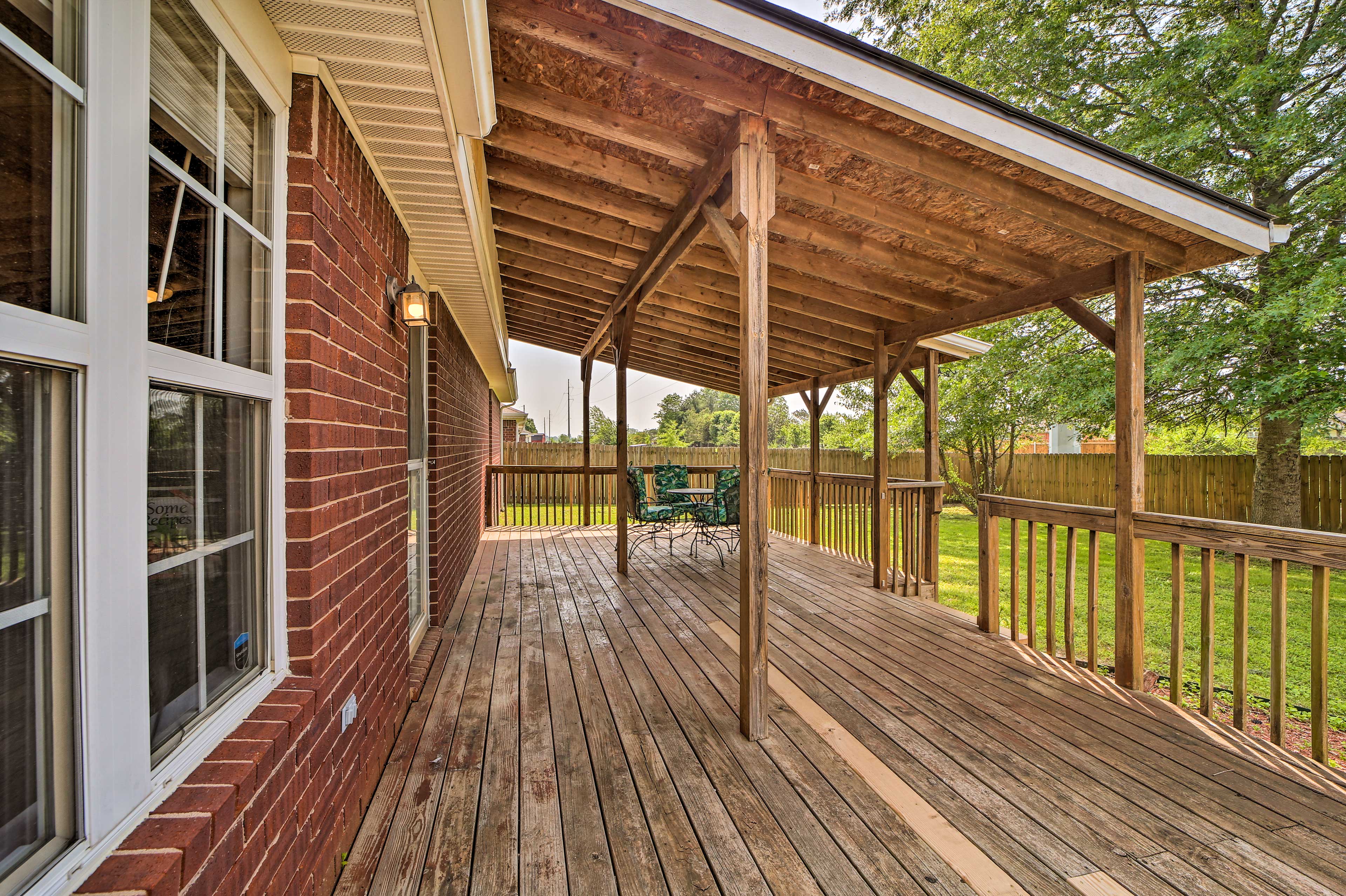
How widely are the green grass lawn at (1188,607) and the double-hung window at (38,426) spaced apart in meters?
4.60

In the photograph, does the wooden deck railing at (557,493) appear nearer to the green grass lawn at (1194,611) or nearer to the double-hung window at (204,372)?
the green grass lawn at (1194,611)

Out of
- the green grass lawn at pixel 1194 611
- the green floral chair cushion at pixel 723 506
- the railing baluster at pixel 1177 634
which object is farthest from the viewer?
the green floral chair cushion at pixel 723 506

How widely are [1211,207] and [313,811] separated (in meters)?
4.33

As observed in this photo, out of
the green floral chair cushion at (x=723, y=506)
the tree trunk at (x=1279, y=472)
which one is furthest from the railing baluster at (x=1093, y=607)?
the tree trunk at (x=1279, y=472)

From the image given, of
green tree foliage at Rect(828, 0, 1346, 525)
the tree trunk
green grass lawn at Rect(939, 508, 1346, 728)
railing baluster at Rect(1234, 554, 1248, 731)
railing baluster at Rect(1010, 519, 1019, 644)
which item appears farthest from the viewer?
the tree trunk

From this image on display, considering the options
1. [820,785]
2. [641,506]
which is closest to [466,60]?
[820,785]

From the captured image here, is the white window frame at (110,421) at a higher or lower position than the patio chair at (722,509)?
higher

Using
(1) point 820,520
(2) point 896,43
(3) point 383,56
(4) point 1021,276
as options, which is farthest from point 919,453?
(3) point 383,56

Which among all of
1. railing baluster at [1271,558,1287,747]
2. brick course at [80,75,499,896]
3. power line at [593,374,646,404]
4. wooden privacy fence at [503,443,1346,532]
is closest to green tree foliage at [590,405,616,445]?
power line at [593,374,646,404]

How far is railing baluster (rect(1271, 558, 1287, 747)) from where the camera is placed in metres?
2.32

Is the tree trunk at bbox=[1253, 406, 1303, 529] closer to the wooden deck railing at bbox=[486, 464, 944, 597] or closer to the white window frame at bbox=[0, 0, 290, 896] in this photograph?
the wooden deck railing at bbox=[486, 464, 944, 597]

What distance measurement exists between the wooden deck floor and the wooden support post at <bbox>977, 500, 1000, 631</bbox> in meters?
0.35

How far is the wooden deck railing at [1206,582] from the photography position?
86.7 inches

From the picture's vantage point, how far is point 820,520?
7.83 meters
